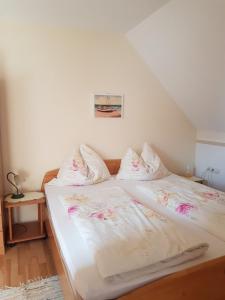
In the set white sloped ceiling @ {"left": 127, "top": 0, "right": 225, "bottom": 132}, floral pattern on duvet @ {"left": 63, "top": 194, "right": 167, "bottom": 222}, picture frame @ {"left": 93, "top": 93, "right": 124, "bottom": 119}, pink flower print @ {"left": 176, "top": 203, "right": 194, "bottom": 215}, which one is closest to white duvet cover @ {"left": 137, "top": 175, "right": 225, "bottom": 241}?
pink flower print @ {"left": 176, "top": 203, "right": 194, "bottom": 215}

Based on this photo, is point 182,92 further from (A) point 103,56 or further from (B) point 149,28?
(A) point 103,56

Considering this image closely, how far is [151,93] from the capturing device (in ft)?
10.7

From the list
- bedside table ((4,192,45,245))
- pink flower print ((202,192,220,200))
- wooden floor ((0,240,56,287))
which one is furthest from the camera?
bedside table ((4,192,45,245))

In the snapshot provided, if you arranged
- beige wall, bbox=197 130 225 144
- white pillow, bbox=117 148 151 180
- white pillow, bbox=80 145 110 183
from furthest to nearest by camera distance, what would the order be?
1. beige wall, bbox=197 130 225 144
2. white pillow, bbox=117 148 151 180
3. white pillow, bbox=80 145 110 183

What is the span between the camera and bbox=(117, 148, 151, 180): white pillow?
2883 millimetres

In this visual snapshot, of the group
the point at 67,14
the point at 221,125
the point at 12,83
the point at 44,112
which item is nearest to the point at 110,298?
the point at 44,112

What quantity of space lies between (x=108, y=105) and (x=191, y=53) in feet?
3.79

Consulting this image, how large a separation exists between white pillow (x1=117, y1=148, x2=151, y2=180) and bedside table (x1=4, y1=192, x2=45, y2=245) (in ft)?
3.34

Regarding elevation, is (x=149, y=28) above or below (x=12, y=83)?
above

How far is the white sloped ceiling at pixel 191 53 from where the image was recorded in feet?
6.67

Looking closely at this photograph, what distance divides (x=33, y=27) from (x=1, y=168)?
163 centimetres

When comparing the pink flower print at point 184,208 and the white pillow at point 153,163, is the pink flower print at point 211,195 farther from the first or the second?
the white pillow at point 153,163

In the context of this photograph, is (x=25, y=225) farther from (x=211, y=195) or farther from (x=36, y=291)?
(x=211, y=195)

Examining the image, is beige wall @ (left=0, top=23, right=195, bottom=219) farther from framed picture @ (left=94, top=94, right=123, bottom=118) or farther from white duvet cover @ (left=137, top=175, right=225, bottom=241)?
white duvet cover @ (left=137, top=175, right=225, bottom=241)
